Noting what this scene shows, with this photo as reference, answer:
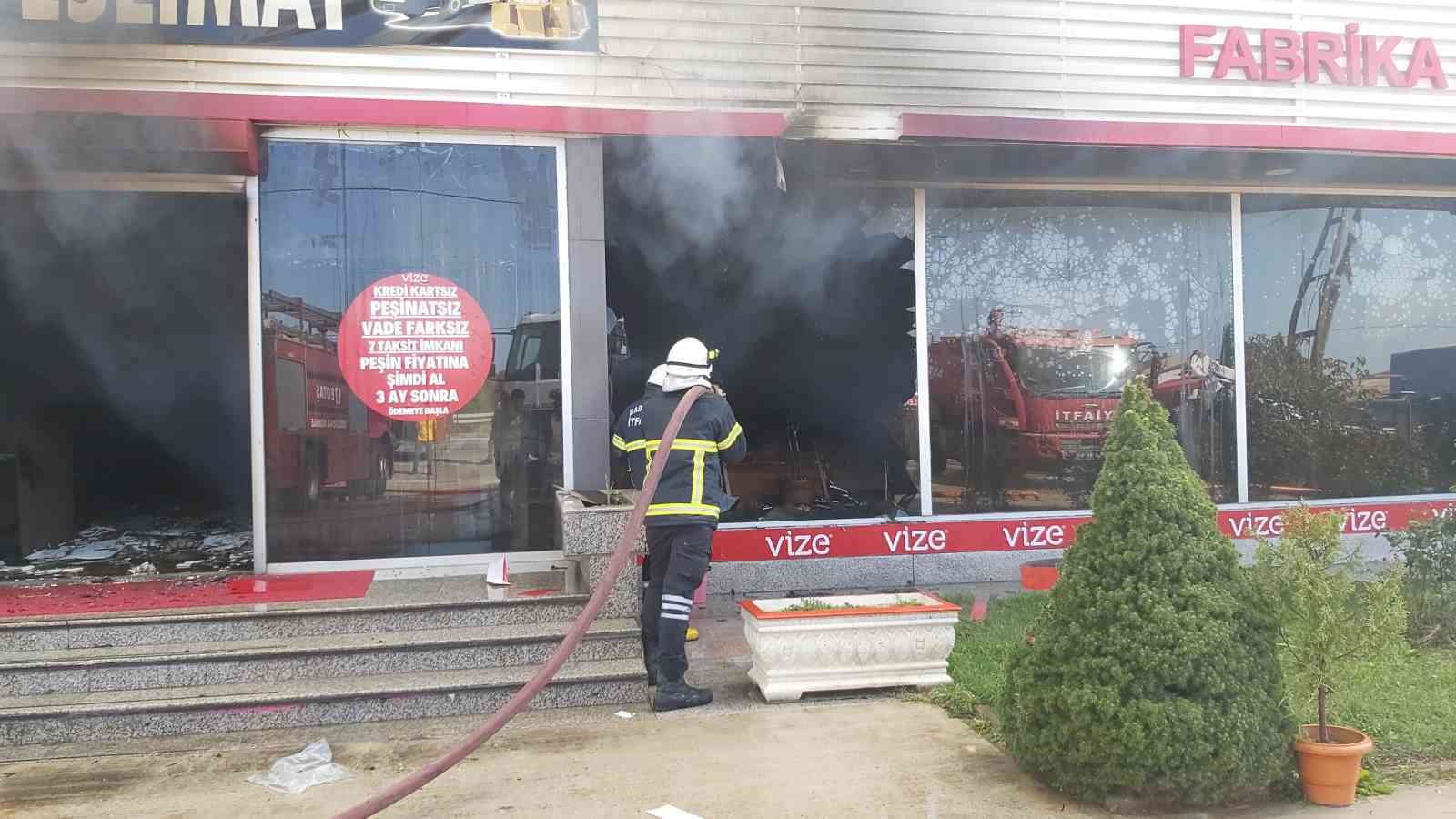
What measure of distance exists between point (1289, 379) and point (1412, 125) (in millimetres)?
2246

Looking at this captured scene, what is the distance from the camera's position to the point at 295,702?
4.88m

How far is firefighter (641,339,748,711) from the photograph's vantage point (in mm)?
5109

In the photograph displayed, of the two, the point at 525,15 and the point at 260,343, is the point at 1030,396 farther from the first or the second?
the point at 260,343

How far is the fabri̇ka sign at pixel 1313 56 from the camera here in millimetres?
7746

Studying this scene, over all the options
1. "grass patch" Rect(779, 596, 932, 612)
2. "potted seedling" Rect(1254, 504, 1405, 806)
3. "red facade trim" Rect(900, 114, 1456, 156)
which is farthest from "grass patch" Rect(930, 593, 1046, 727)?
"red facade trim" Rect(900, 114, 1456, 156)

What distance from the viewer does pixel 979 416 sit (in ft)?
26.7

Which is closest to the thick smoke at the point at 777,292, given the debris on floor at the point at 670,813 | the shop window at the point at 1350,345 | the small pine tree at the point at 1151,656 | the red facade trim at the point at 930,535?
the red facade trim at the point at 930,535

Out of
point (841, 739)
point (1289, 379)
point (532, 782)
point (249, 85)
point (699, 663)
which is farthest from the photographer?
point (1289, 379)

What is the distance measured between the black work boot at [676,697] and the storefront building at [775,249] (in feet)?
6.80

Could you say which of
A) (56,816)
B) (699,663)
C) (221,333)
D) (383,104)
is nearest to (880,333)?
(699,663)

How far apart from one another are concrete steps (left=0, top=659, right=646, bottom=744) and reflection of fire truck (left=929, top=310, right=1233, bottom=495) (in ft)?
12.8

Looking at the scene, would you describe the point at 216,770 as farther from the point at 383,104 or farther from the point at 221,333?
the point at 221,333

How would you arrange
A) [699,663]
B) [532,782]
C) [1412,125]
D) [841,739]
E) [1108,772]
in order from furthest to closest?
1. [1412,125]
2. [699,663]
3. [841,739]
4. [532,782]
5. [1108,772]

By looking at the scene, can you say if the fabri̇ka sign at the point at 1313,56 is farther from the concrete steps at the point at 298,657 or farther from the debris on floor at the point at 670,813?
the debris on floor at the point at 670,813
